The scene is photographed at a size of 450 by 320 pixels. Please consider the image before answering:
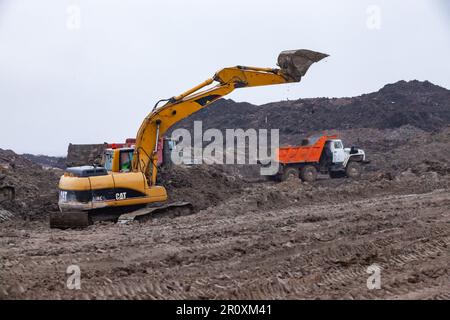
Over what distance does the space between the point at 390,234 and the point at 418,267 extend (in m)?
1.64

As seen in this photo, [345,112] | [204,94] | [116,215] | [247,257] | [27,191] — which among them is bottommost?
[247,257]

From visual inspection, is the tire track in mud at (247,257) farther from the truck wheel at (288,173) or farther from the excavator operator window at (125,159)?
the truck wheel at (288,173)

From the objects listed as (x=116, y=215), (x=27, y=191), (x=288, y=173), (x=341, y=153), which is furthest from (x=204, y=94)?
(x=341, y=153)

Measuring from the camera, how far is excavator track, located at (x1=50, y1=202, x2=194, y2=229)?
11.1 meters

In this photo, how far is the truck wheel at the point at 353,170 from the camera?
21663 mm

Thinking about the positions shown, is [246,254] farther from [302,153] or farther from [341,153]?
[341,153]

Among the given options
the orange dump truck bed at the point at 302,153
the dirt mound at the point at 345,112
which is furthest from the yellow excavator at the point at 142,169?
the dirt mound at the point at 345,112

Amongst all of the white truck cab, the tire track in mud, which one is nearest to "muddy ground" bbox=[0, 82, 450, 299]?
the tire track in mud

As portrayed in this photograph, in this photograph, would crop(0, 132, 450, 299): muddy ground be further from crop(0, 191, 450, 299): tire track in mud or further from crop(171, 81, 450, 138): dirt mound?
crop(171, 81, 450, 138): dirt mound

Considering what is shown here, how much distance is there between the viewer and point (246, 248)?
8.13 metres

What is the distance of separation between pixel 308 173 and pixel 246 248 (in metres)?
13.2

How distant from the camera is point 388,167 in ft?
77.5
